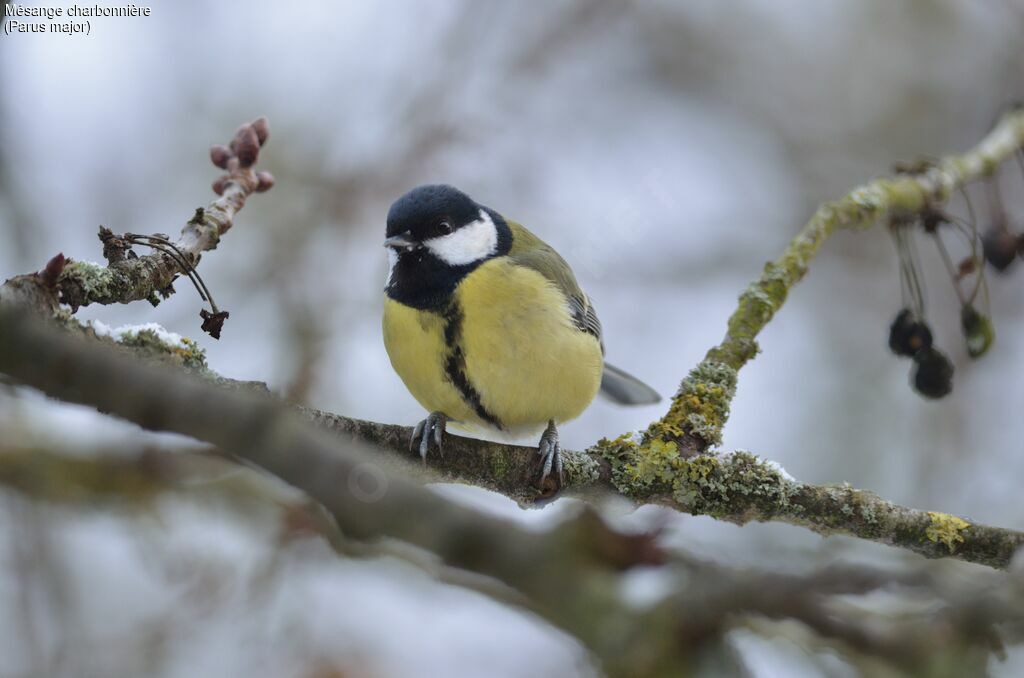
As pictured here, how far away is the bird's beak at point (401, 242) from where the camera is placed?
3236 mm

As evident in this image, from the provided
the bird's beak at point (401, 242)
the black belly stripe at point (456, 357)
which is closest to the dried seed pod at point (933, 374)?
the black belly stripe at point (456, 357)

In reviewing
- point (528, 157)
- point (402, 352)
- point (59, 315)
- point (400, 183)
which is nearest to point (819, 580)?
point (59, 315)

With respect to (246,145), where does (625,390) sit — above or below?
above

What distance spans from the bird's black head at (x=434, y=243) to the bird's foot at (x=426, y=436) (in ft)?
1.54

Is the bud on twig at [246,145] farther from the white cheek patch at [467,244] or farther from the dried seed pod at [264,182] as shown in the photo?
the white cheek patch at [467,244]

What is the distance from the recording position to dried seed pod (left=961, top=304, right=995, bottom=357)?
10.1 ft

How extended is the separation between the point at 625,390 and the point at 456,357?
1.24 metres

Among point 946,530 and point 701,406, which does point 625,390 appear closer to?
point 701,406

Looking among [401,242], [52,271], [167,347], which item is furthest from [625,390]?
[52,271]

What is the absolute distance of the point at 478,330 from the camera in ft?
9.76

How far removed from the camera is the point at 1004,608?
1663mm

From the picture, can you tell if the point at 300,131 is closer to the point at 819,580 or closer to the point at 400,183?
the point at 400,183

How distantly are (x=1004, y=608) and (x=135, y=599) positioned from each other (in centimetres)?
355

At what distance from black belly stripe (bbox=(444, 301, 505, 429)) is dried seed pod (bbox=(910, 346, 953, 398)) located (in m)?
1.48
